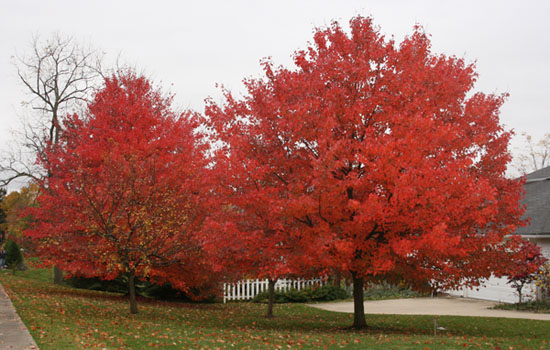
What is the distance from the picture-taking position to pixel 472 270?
12.0 metres

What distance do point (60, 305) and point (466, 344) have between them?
1065 centimetres

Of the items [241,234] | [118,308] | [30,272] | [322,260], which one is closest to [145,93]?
[118,308]

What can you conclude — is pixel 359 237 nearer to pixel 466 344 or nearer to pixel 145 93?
pixel 466 344

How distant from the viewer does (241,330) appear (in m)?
12.4

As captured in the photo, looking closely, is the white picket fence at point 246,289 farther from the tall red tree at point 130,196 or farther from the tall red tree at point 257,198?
the tall red tree at point 257,198

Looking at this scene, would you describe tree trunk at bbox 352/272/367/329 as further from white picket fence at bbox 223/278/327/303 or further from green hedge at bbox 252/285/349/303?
green hedge at bbox 252/285/349/303

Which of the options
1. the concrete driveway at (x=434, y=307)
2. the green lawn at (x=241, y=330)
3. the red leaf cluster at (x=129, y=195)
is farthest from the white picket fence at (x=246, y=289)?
the red leaf cluster at (x=129, y=195)

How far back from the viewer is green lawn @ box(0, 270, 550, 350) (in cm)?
964

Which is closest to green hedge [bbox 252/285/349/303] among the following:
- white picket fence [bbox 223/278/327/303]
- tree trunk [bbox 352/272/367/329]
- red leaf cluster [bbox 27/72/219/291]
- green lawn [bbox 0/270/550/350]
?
white picket fence [bbox 223/278/327/303]

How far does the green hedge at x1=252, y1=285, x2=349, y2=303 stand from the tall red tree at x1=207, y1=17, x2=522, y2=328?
11621 mm

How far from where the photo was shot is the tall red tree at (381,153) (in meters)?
→ 9.98

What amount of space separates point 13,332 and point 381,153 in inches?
304

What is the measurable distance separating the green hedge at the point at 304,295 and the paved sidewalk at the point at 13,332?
39.3ft

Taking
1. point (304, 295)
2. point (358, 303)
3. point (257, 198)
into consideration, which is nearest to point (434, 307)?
point (304, 295)
